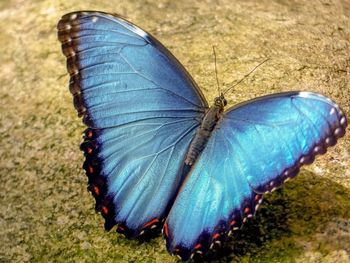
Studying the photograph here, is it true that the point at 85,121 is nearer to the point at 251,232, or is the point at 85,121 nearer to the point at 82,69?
the point at 82,69

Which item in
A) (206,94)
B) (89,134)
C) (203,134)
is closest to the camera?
(203,134)

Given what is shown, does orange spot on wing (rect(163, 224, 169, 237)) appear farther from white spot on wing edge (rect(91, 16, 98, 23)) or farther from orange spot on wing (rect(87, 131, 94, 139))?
white spot on wing edge (rect(91, 16, 98, 23))

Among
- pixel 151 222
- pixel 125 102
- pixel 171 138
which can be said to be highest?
pixel 125 102

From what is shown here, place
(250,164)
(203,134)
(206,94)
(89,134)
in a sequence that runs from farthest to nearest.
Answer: (206,94) < (89,134) < (203,134) < (250,164)

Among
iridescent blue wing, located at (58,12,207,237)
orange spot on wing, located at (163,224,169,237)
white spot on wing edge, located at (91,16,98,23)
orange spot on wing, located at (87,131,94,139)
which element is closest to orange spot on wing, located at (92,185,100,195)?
iridescent blue wing, located at (58,12,207,237)

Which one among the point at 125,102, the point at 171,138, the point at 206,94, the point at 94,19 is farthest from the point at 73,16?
the point at 206,94

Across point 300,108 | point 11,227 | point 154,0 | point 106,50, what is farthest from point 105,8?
point 300,108

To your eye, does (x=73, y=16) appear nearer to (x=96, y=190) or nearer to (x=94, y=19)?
(x=94, y=19)
